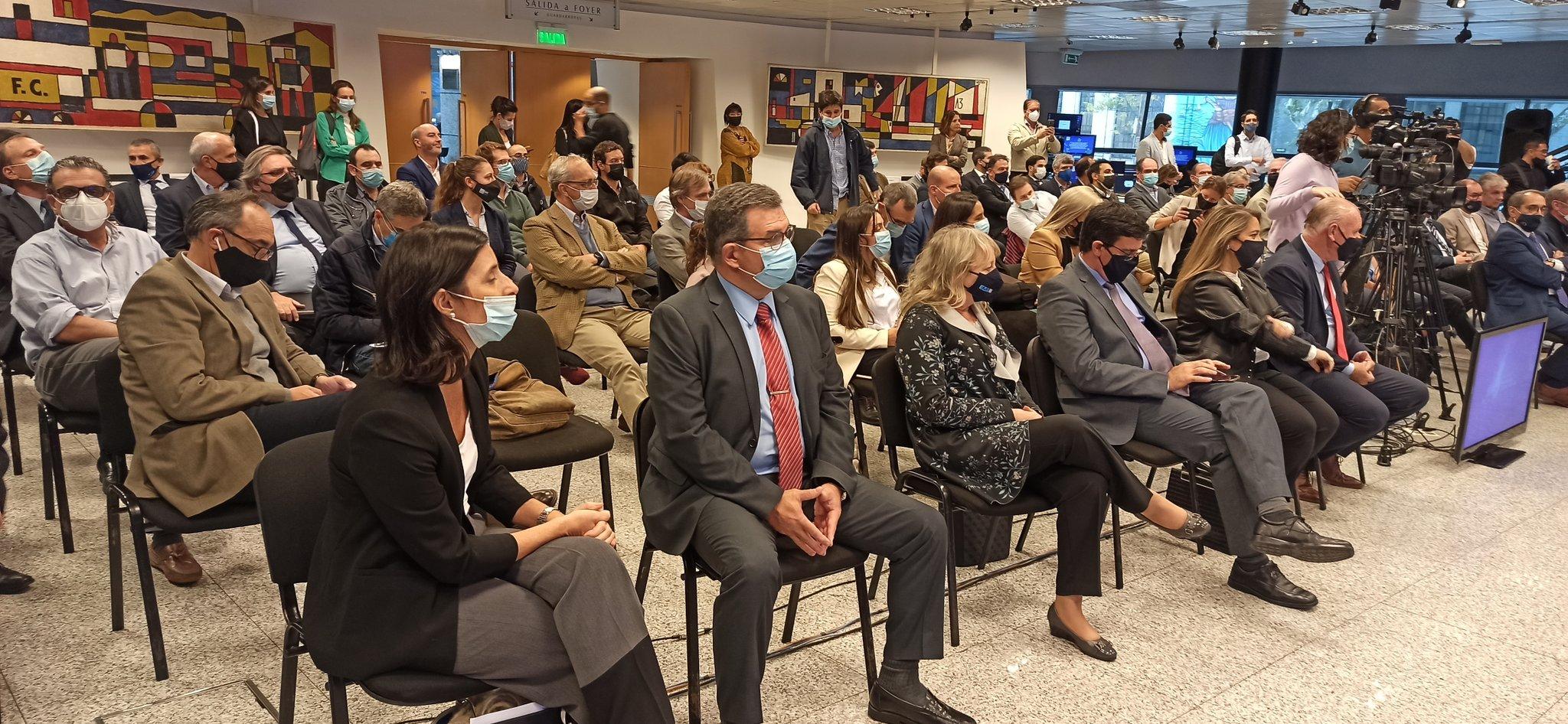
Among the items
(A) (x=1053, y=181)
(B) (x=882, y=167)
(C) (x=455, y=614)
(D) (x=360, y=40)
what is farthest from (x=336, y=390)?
(B) (x=882, y=167)

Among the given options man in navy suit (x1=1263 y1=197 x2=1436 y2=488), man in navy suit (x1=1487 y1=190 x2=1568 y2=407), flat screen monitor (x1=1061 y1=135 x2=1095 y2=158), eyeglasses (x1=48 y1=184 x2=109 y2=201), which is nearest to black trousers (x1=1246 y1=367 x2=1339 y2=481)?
man in navy suit (x1=1263 y1=197 x2=1436 y2=488)

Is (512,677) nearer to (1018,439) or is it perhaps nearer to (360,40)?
(1018,439)

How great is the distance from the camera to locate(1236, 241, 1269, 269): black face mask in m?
4.17

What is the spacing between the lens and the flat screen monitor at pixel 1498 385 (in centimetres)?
495

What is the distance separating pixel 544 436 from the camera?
3.40 metres

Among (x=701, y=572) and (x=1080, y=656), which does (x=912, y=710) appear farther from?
(x=1080, y=656)

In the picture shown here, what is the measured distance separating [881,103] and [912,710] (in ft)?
42.1

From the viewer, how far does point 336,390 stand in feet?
10.9

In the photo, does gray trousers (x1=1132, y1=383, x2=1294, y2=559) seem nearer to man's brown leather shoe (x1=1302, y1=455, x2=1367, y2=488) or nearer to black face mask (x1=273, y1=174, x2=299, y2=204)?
man's brown leather shoe (x1=1302, y1=455, x2=1367, y2=488)

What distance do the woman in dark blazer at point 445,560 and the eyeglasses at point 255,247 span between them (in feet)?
4.02

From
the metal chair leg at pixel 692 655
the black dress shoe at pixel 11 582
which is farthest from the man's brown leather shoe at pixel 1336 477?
the black dress shoe at pixel 11 582

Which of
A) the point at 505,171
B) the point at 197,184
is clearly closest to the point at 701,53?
the point at 505,171

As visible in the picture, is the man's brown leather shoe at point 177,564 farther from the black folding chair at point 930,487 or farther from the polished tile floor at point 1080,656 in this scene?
the black folding chair at point 930,487

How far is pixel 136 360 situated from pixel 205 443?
31cm
